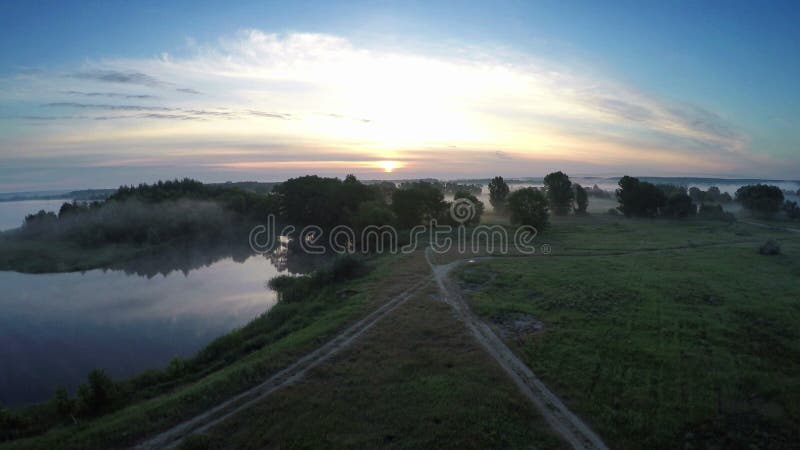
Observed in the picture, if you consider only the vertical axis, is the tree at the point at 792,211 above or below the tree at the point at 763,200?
below

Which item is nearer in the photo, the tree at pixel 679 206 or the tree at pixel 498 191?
the tree at pixel 679 206

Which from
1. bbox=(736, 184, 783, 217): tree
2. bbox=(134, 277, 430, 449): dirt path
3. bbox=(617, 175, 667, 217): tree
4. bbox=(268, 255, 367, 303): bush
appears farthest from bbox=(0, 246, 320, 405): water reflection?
bbox=(736, 184, 783, 217): tree

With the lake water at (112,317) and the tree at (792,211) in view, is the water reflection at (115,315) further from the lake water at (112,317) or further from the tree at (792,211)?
the tree at (792,211)

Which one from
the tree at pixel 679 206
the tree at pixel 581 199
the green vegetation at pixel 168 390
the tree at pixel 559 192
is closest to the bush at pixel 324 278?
the green vegetation at pixel 168 390

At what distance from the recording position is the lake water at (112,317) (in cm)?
2144

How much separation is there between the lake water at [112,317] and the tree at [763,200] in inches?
3799

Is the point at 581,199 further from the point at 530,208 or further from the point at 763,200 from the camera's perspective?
the point at 530,208

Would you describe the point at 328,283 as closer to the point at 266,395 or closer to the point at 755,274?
the point at 266,395

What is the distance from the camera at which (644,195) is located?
7950 cm

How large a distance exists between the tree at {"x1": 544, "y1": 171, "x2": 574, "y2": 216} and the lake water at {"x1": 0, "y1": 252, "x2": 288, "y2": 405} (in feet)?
226

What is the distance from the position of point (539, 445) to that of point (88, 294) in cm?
4068

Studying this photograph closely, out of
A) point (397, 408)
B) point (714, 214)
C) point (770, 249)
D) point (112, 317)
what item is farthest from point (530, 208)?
point (112, 317)

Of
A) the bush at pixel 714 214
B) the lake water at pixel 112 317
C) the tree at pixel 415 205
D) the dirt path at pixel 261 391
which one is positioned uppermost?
the tree at pixel 415 205

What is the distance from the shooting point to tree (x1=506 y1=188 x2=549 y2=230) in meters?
60.1
